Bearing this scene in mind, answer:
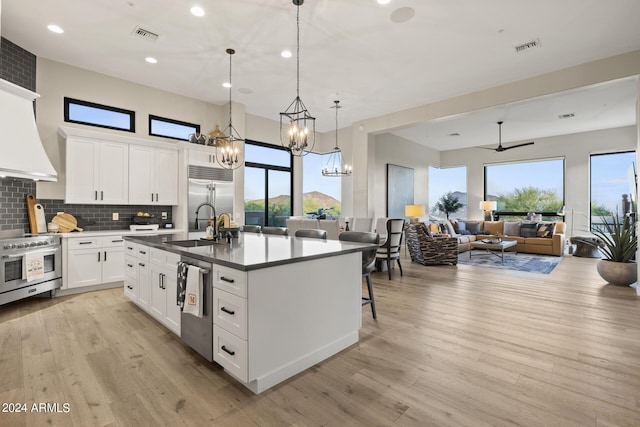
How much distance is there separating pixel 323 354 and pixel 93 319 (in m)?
2.67

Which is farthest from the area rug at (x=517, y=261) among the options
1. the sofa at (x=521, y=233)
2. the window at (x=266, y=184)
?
the window at (x=266, y=184)

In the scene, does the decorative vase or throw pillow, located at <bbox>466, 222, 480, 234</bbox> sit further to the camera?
throw pillow, located at <bbox>466, 222, 480, 234</bbox>

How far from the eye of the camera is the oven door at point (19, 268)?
354cm

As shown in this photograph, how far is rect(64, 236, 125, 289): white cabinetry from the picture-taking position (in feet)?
14.1

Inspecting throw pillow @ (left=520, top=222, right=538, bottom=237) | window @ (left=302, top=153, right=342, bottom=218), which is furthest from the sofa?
window @ (left=302, top=153, right=342, bottom=218)

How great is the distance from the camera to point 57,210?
Answer: 4641 millimetres

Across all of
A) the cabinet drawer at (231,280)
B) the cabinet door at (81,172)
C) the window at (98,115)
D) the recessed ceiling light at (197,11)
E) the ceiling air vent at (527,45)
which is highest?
the ceiling air vent at (527,45)

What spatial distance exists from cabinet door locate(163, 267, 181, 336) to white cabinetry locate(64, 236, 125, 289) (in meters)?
2.36

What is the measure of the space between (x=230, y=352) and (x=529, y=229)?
30.1ft

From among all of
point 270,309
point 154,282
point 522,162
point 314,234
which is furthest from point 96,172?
point 522,162

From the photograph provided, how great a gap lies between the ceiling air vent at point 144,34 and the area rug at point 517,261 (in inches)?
272

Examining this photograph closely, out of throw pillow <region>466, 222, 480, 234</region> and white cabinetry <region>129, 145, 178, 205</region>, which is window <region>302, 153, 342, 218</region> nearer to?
white cabinetry <region>129, 145, 178, 205</region>

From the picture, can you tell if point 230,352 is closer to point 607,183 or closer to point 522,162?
point 522,162

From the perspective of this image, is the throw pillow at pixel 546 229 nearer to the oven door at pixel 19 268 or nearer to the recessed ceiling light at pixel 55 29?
the oven door at pixel 19 268
